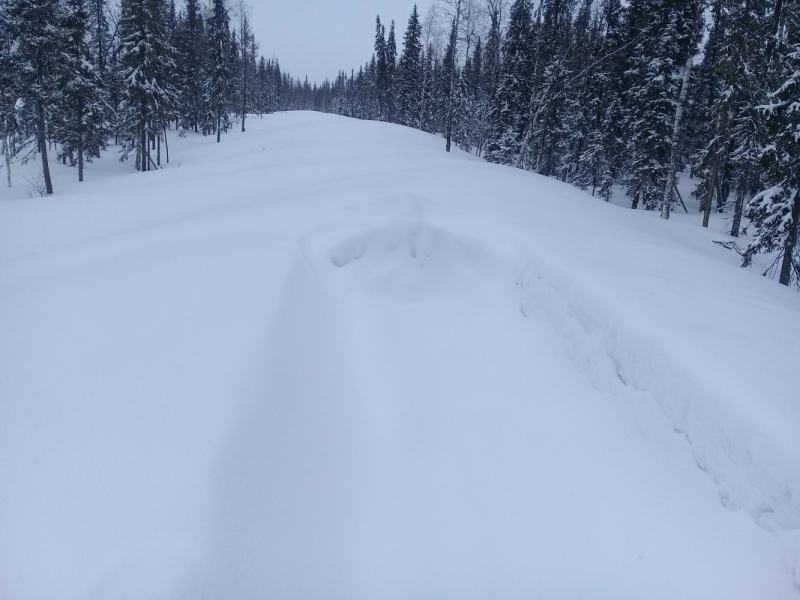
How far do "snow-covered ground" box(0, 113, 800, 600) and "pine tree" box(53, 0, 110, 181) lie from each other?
2373cm

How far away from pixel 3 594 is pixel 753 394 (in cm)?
678

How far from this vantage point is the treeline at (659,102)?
45.1 ft

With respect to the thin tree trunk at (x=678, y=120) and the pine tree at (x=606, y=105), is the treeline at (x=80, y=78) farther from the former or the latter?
the thin tree trunk at (x=678, y=120)

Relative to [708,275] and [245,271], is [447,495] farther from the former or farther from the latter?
[708,275]

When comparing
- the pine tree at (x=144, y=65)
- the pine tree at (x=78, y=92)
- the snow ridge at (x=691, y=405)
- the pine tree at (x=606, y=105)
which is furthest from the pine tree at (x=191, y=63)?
the snow ridge at (x=691, y=405)

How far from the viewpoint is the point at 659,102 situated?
23.5m

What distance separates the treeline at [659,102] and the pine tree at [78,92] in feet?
81.8

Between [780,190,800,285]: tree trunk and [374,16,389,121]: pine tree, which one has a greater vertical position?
[374,16,389,121]: pine tree

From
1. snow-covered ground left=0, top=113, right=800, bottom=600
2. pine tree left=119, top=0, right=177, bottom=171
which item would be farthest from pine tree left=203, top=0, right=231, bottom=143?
snow-covered ground left=0, top=113, right=800, bottom=600

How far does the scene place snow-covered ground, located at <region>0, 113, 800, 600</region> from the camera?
3684 millimetres

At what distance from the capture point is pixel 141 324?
19.8 feet

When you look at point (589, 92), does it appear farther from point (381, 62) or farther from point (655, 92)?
point (381, 62)

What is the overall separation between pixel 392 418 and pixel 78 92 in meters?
31.5

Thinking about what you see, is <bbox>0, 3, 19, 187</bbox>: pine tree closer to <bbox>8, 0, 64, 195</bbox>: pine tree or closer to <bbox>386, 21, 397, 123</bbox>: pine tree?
<bbox>8, 0, 64, 195</bbox>: pine tree
